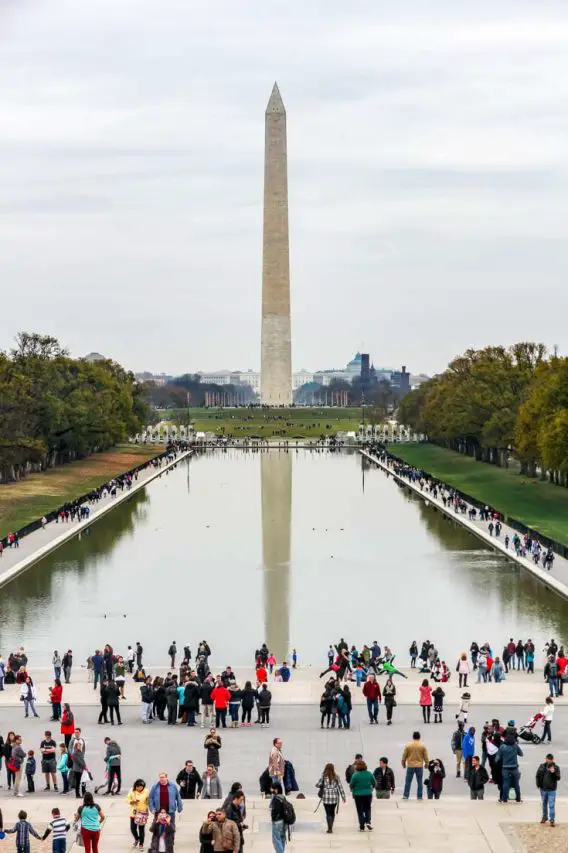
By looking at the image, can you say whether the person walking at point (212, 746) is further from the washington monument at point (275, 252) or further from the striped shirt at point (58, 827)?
the washington monument at point (275, 252)

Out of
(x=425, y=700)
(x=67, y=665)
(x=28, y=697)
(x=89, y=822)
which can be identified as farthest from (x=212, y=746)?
(x=67, y=665)

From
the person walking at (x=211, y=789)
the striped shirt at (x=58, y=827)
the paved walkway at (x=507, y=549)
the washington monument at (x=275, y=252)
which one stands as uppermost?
the washington monument at (x=275, y=252)

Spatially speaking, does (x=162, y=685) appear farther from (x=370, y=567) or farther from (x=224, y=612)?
(x=370, y=567)

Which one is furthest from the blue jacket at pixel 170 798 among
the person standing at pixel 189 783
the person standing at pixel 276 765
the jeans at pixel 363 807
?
the jeans at pixel 363 807

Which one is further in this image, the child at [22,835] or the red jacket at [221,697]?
the red jacket at [221,697]

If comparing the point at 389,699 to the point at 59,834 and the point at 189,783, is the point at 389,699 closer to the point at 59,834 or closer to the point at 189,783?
the point at 189,783

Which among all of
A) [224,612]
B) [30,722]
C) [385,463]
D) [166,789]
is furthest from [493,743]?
[385,463]

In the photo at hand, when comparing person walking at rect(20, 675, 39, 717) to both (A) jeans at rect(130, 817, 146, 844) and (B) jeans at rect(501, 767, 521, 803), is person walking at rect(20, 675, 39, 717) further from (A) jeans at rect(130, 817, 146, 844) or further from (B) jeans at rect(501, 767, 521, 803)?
(B) jeans at rect(501, 767, 521, 803)
